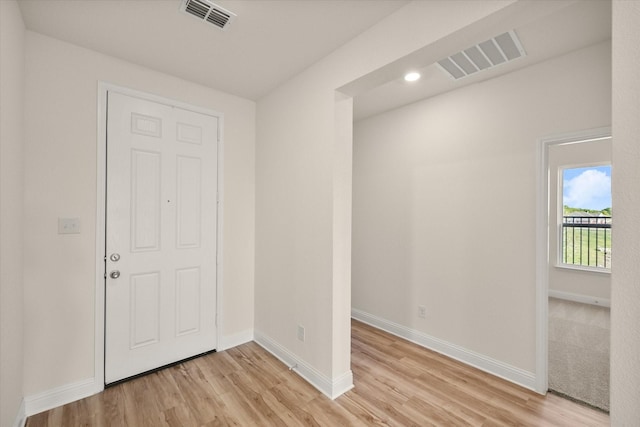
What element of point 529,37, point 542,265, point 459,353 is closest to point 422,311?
point 459,353

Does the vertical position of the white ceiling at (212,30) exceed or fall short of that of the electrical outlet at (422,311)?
it exceeds it

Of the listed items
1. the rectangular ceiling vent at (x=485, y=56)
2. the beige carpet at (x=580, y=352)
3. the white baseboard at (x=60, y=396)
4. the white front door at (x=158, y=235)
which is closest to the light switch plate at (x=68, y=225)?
the white front door at (x=158, y=235)

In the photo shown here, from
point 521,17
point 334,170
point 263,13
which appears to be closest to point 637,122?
point 521,17

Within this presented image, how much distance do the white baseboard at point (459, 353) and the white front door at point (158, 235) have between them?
6.23 ft

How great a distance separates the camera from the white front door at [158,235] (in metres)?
2.31

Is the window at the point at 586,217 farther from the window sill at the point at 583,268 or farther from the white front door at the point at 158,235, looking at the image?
the white front door at the point at 158,235

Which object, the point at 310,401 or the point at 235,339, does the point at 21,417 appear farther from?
the point at 310,401

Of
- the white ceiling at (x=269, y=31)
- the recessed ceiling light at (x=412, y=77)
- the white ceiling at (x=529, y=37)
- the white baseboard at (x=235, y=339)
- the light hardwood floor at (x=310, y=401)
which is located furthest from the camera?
the white baseboard at (x=235, y=339)

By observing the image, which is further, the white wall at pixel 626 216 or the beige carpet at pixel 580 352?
the beige carpet at pixel 580 352

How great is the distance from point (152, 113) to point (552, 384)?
13.2 ft

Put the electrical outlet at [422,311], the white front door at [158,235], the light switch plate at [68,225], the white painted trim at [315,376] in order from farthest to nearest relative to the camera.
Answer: the electrical outlet at [422,311] → the white front door at [158,235] → the white painted trim at [315,376] → the light switch plate at [68,225]

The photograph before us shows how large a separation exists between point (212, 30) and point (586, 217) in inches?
245

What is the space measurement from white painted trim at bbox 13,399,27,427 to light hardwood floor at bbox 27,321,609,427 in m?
0.05

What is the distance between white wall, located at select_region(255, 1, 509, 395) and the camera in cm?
196
